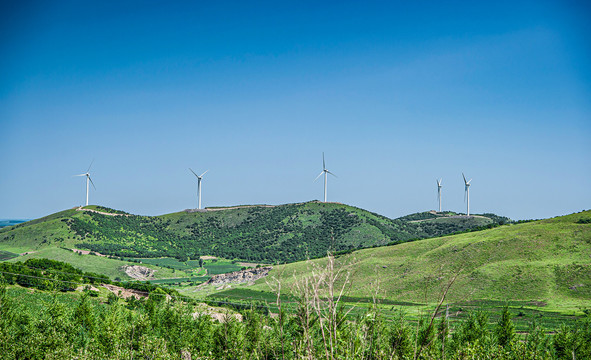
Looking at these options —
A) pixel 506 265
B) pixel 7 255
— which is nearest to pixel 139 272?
pixel 7 255

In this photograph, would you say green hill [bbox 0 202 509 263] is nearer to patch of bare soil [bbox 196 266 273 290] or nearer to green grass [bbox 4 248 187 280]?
green grass [bbox 4 248 187 280]

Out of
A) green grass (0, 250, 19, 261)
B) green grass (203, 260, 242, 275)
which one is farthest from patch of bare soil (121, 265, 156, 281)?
green grass (0, 250, 19, 261)

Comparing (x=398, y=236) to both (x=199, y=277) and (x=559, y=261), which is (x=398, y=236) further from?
(x=559, y=261)

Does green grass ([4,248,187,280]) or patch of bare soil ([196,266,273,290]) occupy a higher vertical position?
green grass ([4,248,187,280])

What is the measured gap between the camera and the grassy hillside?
246 feet

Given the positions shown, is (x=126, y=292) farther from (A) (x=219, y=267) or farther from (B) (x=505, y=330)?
(A) (x=219, y=267)

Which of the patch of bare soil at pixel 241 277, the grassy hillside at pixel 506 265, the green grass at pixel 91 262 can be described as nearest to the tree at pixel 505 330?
→ the grassy hillside at pixel 506 265

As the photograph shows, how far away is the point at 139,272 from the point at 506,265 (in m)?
101

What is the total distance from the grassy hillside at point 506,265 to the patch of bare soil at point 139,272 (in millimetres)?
39882

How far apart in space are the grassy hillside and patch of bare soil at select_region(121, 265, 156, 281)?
39.9 metres

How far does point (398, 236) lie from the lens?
173875mm

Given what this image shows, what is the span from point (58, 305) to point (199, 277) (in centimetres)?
9791

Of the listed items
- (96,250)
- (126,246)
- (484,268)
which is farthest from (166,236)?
(484,268)

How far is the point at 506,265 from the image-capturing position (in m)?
86.4
